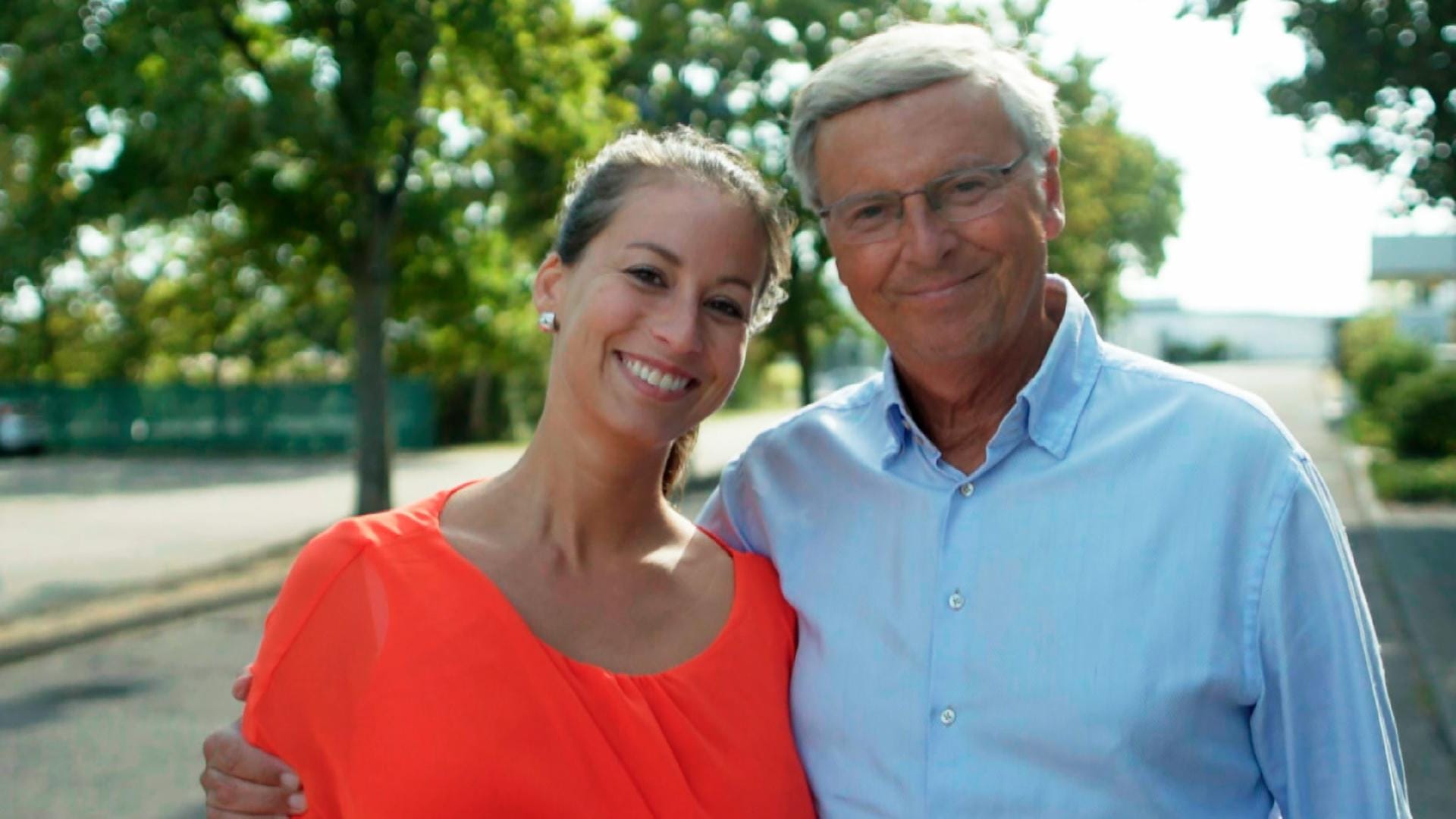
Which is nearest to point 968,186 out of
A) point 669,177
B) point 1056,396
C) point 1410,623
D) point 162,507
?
point 1056,396

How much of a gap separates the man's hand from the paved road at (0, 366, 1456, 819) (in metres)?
4.30

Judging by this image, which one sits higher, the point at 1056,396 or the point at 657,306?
the point at 657,306

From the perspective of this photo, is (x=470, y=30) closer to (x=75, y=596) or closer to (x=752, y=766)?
(x=75, y=596)

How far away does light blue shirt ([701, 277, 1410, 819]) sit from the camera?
7.09 ft

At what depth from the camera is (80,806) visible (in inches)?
251

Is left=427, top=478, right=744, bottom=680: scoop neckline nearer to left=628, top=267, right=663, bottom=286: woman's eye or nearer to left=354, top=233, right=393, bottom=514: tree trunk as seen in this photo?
left=628, top=267, right=663, bottom=286: woman's eye

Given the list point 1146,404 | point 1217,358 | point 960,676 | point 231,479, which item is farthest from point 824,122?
point 1217,358

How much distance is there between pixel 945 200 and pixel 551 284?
793 millimetres

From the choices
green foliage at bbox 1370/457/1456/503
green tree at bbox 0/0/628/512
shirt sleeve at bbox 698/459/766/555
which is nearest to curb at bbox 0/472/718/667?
green tree at bbox 0/0/628/512

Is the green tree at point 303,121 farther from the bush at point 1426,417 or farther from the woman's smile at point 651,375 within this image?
the bush at point 1426,417

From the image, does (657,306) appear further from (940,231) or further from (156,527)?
(156,527)

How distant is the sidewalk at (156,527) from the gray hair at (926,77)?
6.81 ft

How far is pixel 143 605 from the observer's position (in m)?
11.4

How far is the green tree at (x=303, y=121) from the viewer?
1184 centimetres
